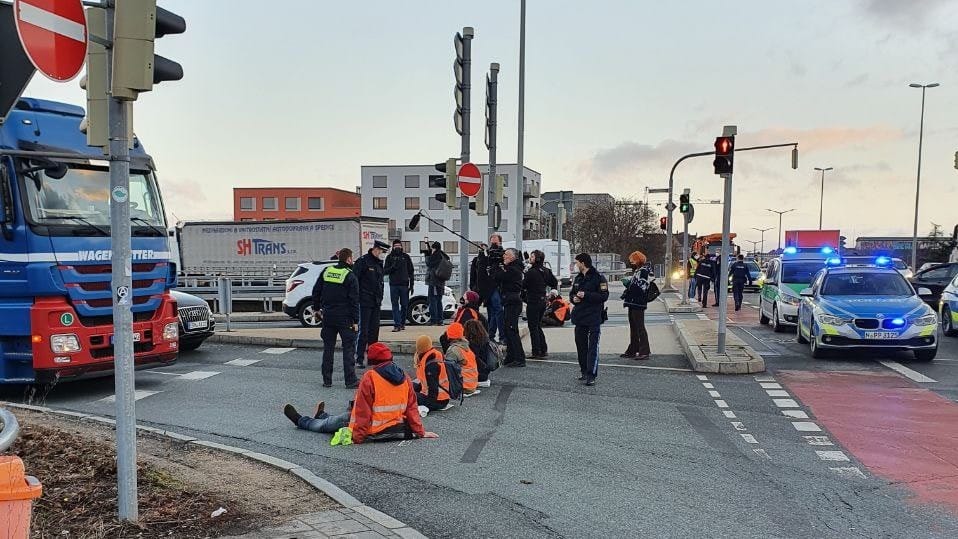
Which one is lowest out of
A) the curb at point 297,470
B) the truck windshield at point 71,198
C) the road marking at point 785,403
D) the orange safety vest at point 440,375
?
the road marking at point 785,403

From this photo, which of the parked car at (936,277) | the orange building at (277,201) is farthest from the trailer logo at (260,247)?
the orange building at (277,201)

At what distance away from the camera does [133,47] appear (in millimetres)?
4164

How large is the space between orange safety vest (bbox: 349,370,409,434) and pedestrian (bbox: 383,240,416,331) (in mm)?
8027

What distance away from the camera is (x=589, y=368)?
34.6 ft

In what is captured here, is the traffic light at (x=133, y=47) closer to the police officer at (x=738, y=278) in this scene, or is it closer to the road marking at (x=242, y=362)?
the road marking at (x=242, y=362)

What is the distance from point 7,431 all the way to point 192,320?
35.5 ft

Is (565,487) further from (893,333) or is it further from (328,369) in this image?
(893,333)

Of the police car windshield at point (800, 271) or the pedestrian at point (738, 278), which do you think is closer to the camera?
the police car windshield at point (800, 271)

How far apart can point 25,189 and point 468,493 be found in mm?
6526

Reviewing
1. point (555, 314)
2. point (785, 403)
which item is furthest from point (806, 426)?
point (555, 314)

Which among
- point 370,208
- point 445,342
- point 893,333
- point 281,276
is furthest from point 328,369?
point 370,208

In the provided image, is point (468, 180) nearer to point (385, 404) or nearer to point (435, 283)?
point (435, 283)

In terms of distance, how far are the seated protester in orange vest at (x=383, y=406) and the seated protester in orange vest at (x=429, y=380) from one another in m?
1.03

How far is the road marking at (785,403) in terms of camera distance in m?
9.14
